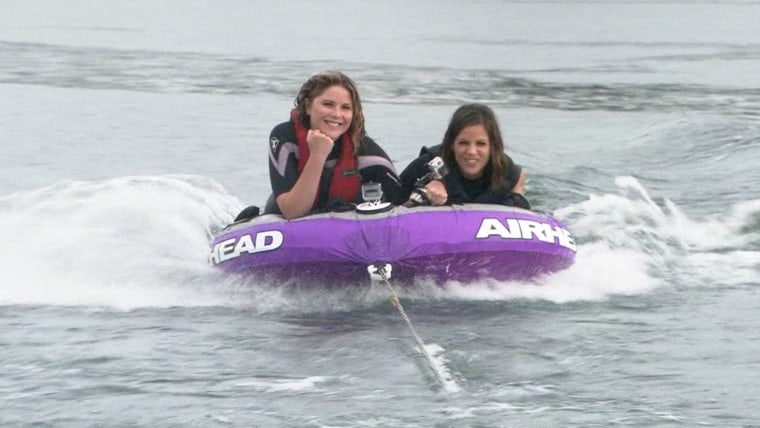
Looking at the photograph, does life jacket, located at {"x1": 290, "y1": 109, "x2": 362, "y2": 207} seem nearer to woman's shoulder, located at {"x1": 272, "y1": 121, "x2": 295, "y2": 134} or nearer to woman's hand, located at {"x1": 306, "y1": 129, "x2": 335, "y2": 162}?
woman's shoulder, located at {"x1": 272, "y1": 121, "x2": 295, "y2": 134}

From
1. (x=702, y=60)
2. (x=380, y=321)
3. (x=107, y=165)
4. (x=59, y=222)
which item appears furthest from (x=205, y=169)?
(x=702, y=60)

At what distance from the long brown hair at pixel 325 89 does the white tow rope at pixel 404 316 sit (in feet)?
2.89

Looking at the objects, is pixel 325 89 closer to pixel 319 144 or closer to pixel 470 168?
pixel 319 144

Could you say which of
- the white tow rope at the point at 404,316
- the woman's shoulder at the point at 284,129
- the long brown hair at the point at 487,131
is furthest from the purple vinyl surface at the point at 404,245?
the woman's shoulder at the point at 284,129

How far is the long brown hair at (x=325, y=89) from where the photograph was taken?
8.84m

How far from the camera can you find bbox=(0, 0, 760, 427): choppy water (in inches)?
265

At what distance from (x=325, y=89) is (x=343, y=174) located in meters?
0.52

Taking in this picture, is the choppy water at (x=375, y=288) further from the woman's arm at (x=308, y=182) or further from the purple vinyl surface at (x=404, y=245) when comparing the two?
the woman's arm at (x=308, y=182)

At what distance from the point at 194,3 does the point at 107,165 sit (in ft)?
143

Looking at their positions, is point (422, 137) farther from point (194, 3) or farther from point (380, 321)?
point (194, 3)

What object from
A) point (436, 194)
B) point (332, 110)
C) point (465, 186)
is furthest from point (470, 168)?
point (332, 110)

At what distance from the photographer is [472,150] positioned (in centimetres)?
Answer: 908

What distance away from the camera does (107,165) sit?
16.6 metres

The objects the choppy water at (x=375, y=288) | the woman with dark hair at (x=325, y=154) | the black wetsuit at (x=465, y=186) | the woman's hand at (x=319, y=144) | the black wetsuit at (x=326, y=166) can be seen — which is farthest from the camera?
the black wetsuit at (x=465, y=186)
